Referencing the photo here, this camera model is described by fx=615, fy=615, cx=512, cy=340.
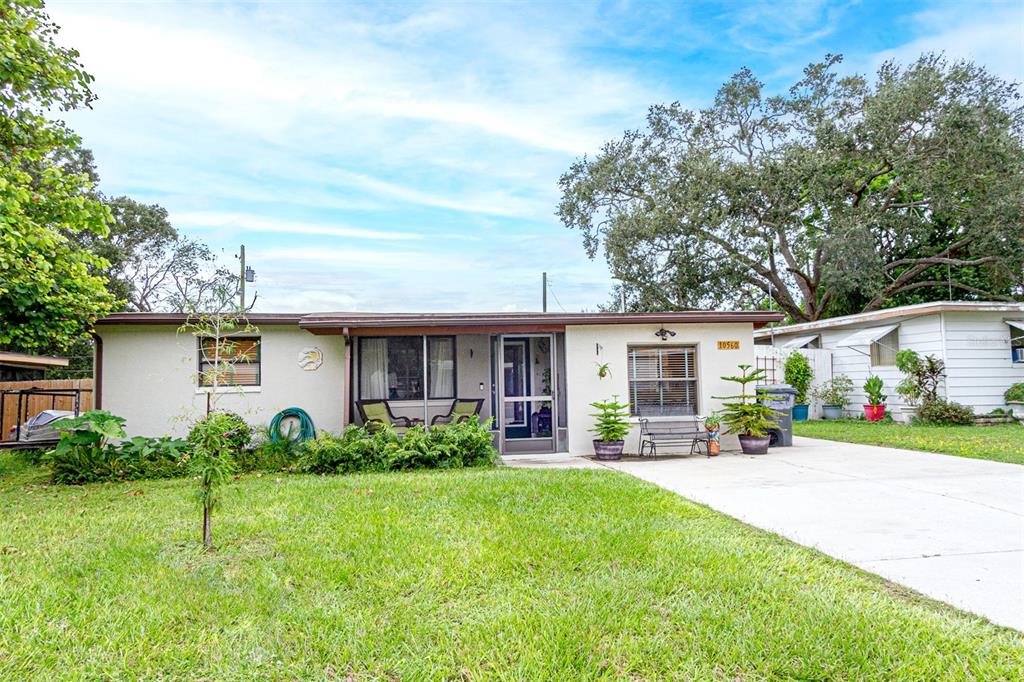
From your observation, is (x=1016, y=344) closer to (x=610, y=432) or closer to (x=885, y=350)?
(x=885, y=350)

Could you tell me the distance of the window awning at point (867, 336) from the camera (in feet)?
50.0

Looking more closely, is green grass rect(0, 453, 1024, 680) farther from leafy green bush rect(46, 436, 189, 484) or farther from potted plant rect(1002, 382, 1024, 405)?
potted plant rect(1002, 382, 1024, 405)

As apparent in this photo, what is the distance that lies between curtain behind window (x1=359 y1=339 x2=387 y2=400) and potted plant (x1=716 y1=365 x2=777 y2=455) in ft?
19.8

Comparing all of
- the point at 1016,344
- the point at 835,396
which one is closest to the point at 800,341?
the point at 835,396

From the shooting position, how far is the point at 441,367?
38.3 feet

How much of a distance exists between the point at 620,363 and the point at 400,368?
13.1 feet

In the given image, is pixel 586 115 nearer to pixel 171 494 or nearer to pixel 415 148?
pixel 415 148

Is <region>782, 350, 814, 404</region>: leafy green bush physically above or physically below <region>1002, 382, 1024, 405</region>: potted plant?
above

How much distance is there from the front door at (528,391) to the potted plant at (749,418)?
10.1 feet

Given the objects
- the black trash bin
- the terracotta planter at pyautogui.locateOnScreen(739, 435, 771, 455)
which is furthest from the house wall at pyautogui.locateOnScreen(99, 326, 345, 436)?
the black trash bin

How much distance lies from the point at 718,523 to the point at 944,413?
1178cm

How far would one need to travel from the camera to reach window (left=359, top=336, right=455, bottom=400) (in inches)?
441

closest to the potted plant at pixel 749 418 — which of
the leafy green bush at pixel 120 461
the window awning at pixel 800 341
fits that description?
the window awning at pixel 800 341

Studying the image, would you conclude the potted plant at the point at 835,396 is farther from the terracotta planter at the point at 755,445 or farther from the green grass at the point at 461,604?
the green grass at the point at 461,604
